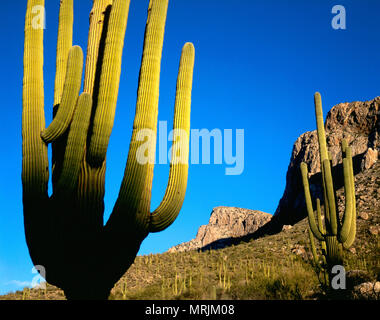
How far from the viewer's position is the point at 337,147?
50375 millimetres

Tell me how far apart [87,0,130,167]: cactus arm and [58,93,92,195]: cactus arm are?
0.42 feet

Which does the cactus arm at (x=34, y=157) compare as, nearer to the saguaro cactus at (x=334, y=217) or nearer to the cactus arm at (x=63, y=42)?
the cactus arm at (x=63, y=42)

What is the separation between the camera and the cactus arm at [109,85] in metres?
4.69

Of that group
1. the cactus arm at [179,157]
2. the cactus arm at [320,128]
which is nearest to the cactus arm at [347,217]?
the cactus arm at [320,128]

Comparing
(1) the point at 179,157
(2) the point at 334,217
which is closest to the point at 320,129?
(2) the point at 334,217

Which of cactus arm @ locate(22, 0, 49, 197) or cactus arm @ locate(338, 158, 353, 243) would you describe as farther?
cactus arm @ locate(338, 158, 353, 243)

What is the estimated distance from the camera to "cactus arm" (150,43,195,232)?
16.6 ft

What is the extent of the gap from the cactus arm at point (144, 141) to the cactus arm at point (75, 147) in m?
0.62

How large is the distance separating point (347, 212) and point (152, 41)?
7.27 meters

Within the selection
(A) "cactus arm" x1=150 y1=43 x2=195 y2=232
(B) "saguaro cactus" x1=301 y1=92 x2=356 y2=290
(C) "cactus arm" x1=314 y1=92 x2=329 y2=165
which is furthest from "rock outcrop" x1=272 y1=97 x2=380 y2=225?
(A) "cactus arm" x1=150 y1=43 x2=195 y2=232

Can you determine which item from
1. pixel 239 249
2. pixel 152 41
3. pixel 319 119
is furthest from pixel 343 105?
pixel 152 41

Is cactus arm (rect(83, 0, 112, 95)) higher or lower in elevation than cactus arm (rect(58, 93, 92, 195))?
higher

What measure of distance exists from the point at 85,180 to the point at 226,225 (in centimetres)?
7546

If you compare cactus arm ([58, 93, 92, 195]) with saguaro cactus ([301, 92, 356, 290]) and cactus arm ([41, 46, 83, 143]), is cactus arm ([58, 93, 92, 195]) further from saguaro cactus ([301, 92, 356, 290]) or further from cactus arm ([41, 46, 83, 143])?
saguaro cactus ([301, 92, 356, 290])
